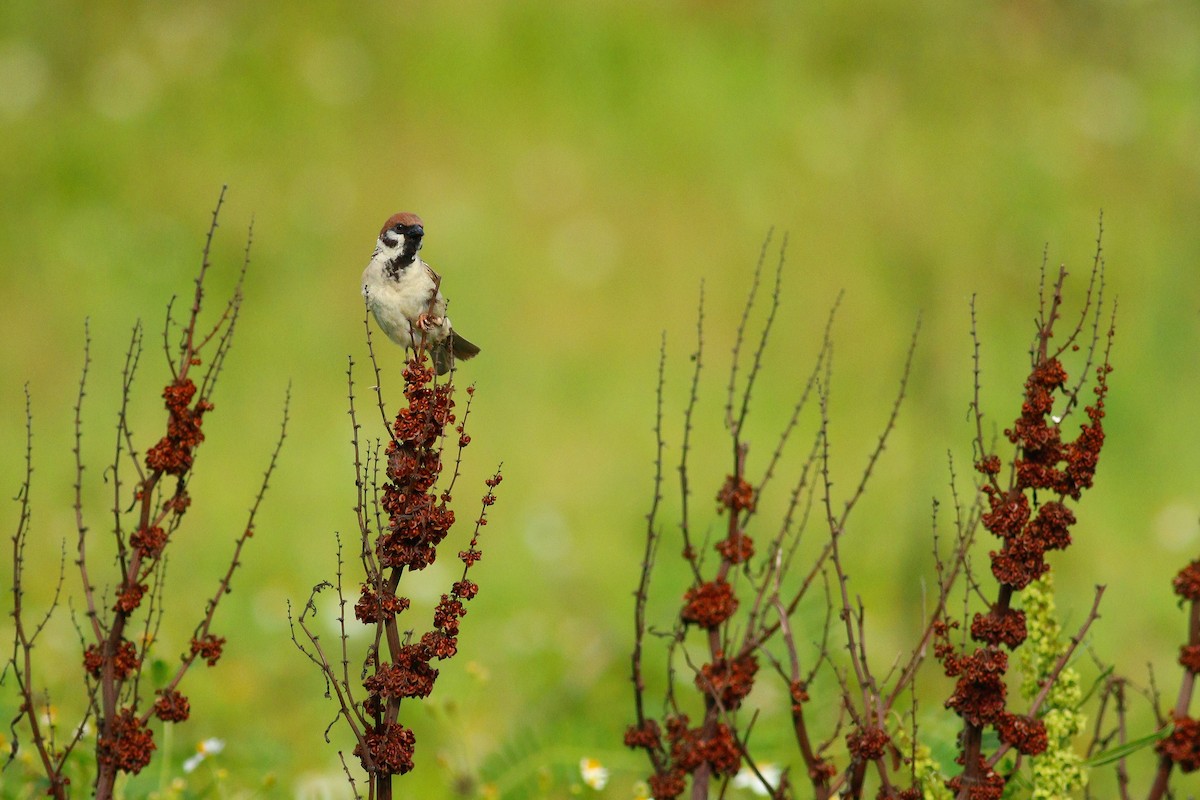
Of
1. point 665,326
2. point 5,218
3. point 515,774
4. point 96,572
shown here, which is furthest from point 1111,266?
point 5,218

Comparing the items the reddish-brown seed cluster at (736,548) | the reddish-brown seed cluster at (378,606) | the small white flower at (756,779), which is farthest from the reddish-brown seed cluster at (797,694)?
the small white flower at (756,779)

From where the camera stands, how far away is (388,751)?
222 centimetres

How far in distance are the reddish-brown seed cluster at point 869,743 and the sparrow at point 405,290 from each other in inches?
43.9

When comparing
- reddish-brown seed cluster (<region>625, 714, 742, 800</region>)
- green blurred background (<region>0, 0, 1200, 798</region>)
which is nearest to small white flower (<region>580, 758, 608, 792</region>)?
reddish-brown seed cluster (<region>625, 714, 742, 800</region>)

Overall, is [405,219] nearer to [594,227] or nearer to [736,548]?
[736,548]

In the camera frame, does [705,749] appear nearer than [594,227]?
Yes

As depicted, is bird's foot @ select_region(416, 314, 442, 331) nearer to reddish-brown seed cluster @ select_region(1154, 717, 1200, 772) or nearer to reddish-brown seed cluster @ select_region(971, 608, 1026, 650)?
reddish-brown seed cluster @ select_region(971, 608, 1026, 650)

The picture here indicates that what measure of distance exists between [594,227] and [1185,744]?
17.6 feet

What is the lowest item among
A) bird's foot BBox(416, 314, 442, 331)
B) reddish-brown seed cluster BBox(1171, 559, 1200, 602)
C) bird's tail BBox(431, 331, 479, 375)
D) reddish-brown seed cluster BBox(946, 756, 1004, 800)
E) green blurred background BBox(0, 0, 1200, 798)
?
reddish-brown seed cluster BBox(946, 756, 1004, 800)

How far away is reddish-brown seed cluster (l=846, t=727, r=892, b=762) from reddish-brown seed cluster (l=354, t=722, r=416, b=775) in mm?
788

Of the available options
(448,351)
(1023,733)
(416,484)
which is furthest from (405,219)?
(1023,733)

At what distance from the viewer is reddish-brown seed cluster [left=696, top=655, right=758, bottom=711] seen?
2469mm

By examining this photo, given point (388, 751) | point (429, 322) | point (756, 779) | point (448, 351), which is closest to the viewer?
point (388, 751)

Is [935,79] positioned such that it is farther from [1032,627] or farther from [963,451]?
[1032,627]
